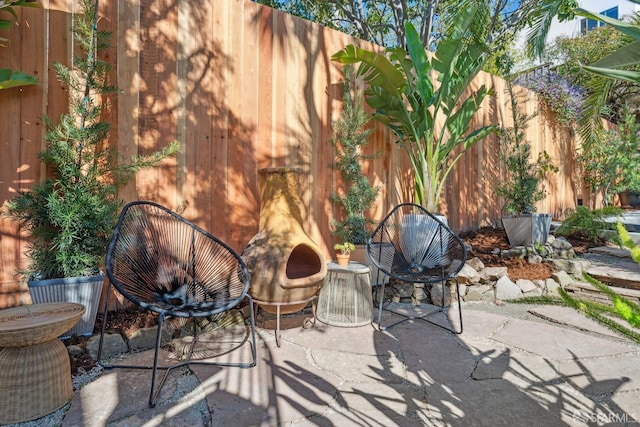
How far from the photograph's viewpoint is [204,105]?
8.89 ft

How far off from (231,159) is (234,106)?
16.6 inches

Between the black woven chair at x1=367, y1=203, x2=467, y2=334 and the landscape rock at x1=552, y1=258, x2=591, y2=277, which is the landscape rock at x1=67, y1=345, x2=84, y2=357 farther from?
the landscape rock at x1=552, y1=258, x2=591, y2=277

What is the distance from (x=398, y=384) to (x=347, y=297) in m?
0.88

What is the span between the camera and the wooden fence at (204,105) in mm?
2082

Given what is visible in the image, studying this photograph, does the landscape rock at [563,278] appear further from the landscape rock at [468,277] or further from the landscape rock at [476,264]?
the landscape rock at [468,277]

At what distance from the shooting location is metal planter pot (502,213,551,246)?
3.76 metres

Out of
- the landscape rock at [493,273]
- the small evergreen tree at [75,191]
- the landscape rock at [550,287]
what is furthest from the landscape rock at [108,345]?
the landscape rock at [550,287]

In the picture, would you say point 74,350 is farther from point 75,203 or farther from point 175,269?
point 75,203

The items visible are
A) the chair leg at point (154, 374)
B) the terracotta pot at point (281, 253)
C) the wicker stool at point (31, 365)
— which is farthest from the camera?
the terracotta pot at point (281, 253)

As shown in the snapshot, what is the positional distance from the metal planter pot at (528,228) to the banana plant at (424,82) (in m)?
0.99

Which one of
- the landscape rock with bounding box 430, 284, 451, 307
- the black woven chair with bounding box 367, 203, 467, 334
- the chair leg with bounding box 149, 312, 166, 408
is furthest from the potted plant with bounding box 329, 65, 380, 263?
the chair leg with bounding box 149, 312, 166, 408

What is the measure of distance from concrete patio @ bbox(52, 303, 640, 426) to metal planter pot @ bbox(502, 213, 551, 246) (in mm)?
1498

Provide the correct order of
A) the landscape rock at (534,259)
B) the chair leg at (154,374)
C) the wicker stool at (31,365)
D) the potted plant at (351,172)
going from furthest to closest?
the landscape rock at (534,259)
the potted plant at (351,172)
the chair leg at (154,374)
the wicker stool at (31,365)

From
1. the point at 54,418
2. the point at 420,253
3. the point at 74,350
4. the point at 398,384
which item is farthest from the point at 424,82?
the point at 54,418
